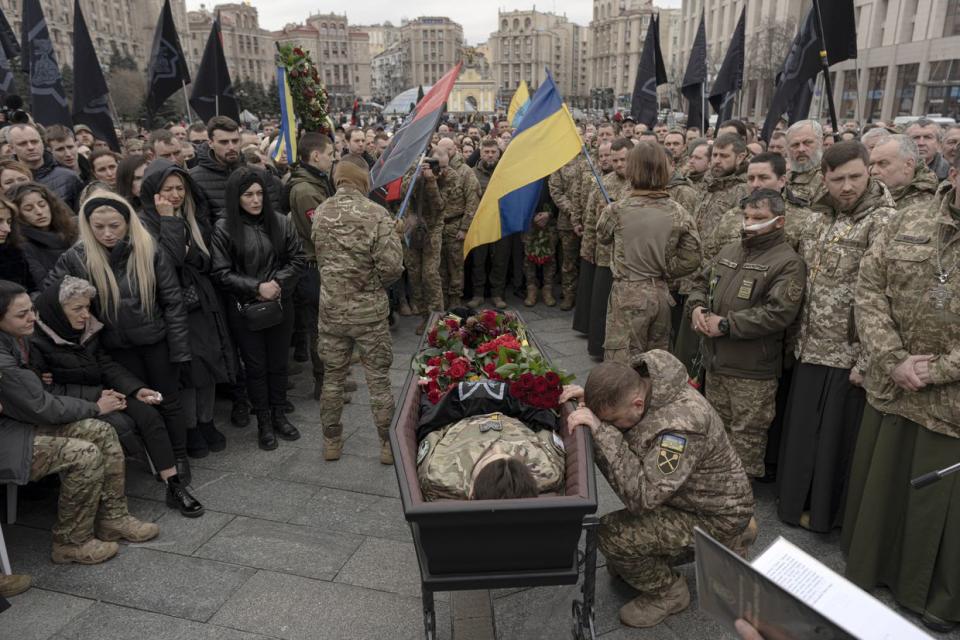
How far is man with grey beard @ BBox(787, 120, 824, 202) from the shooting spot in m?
4.41

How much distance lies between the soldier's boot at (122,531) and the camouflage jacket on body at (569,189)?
18.3 ft

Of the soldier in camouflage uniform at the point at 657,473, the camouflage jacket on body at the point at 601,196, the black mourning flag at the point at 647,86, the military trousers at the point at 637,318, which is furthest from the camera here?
the black mourning flag at the point at 647,86

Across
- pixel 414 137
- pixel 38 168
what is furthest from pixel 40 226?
pixel 414 137

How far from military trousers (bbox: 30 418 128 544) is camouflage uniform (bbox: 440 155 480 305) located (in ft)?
15.5

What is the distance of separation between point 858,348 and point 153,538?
165 inches

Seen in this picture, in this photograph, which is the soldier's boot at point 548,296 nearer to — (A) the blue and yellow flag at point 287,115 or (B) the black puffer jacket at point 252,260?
(A) the blue and yellow flag at point 287,115

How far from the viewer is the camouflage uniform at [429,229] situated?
732 centimetres

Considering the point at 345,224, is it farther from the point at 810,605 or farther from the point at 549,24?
the point at 549,24

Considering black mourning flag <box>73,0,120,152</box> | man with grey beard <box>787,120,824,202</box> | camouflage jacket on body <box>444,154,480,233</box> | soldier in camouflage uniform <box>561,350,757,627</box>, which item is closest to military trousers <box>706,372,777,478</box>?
soldier in camouflage uniform <box>561,350,757,627</box>

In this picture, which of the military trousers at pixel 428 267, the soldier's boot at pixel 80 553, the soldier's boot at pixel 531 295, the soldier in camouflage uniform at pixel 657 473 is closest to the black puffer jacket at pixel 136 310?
the soldier's boot at pixel 80 553

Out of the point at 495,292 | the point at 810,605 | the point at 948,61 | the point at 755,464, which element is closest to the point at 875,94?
the point at 948,61

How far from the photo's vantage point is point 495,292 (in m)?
8.59

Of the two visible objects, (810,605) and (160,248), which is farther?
(160,248)

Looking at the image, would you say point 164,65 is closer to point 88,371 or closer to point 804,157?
point 88,371
